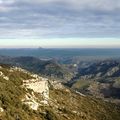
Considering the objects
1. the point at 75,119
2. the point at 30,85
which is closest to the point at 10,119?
the point at 75,119

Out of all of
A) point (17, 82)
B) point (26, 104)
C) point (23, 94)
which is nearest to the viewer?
point (26, 104)

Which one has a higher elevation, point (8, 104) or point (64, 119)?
point (8, 104)

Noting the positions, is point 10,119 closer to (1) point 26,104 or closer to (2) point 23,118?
(2) point 23,118

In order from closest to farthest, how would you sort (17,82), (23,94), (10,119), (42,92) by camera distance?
1. (10,119)
2. (23,94)
3. (17,82)
4. (42,92)

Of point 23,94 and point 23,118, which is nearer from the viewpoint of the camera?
point 23,118

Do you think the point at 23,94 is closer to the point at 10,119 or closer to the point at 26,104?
the point at 26,104

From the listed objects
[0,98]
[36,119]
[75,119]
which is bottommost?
[75,119]

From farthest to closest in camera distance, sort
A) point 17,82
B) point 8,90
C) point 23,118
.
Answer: point 17,82 → point 8,90 → point 23,118

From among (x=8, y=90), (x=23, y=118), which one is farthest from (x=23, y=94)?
(x=23, y=118)

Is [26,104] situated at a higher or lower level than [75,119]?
higher
